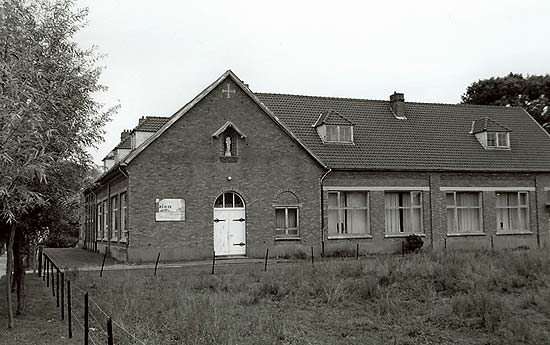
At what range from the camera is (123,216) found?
30.3m

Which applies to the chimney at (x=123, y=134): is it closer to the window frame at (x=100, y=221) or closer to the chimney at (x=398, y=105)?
the window frame at (x=100, y=221)

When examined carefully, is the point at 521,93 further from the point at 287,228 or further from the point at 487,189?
the point at 287,228

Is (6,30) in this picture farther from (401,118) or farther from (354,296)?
(401,118)

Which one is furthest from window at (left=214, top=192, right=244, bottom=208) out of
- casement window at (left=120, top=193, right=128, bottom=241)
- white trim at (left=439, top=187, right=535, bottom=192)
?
white trim at (left=439, top=187, right=535, bottom=192)

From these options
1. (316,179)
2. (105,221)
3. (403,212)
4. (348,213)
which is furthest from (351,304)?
(105,221)

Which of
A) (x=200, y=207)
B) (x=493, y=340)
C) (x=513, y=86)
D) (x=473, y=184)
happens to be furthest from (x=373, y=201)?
(x=513, y=86)

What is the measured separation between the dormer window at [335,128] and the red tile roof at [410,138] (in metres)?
0.44

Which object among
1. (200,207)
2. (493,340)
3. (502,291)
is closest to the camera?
(493,340)

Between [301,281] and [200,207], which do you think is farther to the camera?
[200,207]

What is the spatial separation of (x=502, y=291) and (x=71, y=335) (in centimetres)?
982

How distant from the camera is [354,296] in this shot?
15625 mm

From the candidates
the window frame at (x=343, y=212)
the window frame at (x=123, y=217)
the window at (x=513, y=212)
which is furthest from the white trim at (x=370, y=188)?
the window frame at (x=123, y=217)

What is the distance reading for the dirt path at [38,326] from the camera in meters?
11.9

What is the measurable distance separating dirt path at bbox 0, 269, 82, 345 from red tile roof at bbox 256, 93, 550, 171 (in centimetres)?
1786
